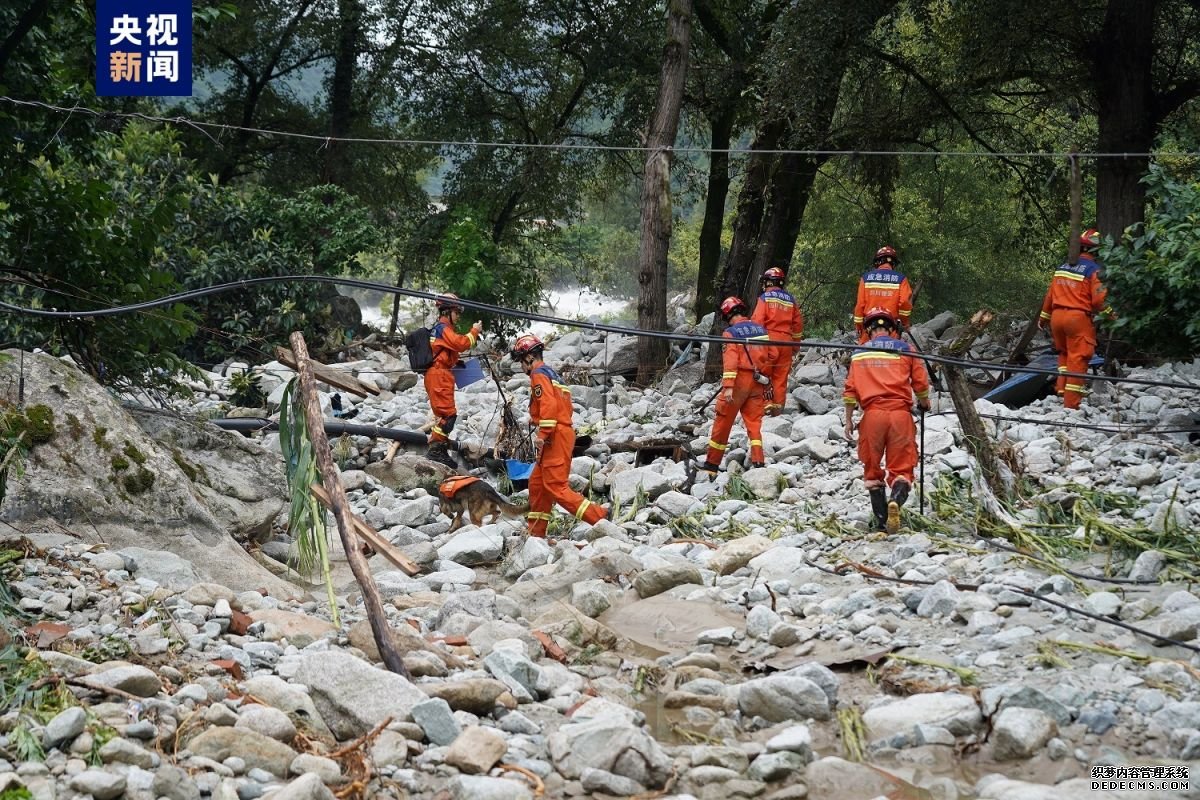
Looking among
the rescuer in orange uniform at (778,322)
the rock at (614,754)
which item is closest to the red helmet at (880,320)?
the rescuer in orange uniform at (778,322)

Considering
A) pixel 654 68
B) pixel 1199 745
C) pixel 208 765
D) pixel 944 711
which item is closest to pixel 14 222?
pixel 208 765

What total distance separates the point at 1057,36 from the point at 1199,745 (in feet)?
33.0

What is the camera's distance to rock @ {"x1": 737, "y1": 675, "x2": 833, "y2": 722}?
18.1ft

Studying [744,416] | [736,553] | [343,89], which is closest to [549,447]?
[736,553]

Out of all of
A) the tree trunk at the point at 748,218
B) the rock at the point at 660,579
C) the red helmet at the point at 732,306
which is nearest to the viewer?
the rock at the point at 660,579

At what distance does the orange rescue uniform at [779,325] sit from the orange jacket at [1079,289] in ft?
8.61

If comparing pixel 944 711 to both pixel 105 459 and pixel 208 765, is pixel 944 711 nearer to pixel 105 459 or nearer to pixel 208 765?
pixel 208 765

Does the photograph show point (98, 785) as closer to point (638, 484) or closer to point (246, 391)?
point (638, 484)

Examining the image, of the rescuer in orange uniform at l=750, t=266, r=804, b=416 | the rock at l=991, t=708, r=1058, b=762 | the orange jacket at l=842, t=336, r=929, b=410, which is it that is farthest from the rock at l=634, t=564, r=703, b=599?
the rescuer in orange uniform at l=750, t=266, r=804, b=416

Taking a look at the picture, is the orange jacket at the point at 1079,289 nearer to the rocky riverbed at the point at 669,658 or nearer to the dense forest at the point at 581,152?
the dense forest at the point at 581,152

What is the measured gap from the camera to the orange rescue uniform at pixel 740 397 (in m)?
10.7

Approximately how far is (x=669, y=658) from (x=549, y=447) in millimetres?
3204

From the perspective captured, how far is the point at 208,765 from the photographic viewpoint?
14.2 feet

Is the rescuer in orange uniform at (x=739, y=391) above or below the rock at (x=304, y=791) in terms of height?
above
